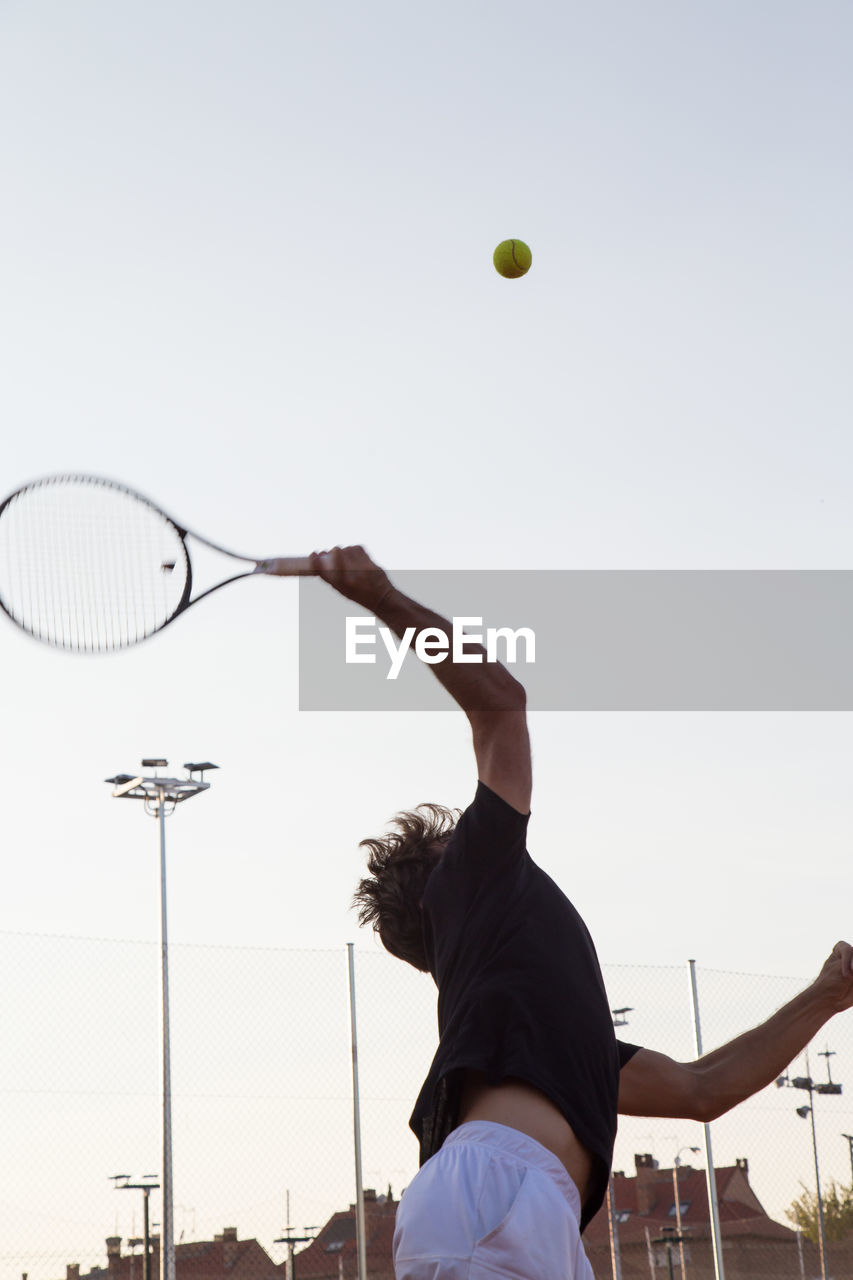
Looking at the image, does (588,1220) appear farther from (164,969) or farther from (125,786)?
(125,786)

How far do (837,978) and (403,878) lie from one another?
3.18 ft

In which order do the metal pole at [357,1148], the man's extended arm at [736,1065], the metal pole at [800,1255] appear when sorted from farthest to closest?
the metal pole at [800,1255], the metal pole at [357,1148], the man's extended arm at [736,1065]

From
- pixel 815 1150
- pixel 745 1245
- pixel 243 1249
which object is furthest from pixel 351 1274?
pixel 745 1245

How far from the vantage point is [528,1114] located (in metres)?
2.44

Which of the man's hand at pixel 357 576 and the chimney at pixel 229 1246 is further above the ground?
the man's hand at pixel 357 576

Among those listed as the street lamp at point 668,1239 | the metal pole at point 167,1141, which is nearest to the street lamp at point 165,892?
the metal pole at point 167,1141

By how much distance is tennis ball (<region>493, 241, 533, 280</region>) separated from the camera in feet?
22.0

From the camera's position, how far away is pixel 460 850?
8.71ft

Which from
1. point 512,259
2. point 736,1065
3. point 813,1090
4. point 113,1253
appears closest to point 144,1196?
point 113,1253

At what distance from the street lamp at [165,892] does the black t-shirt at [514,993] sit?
351 inches

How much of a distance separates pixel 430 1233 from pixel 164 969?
946 cm

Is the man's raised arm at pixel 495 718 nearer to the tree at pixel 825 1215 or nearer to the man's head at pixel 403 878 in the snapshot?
the man's head at pixel 403 878

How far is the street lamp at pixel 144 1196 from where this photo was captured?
11.6m

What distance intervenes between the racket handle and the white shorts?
1147mm
